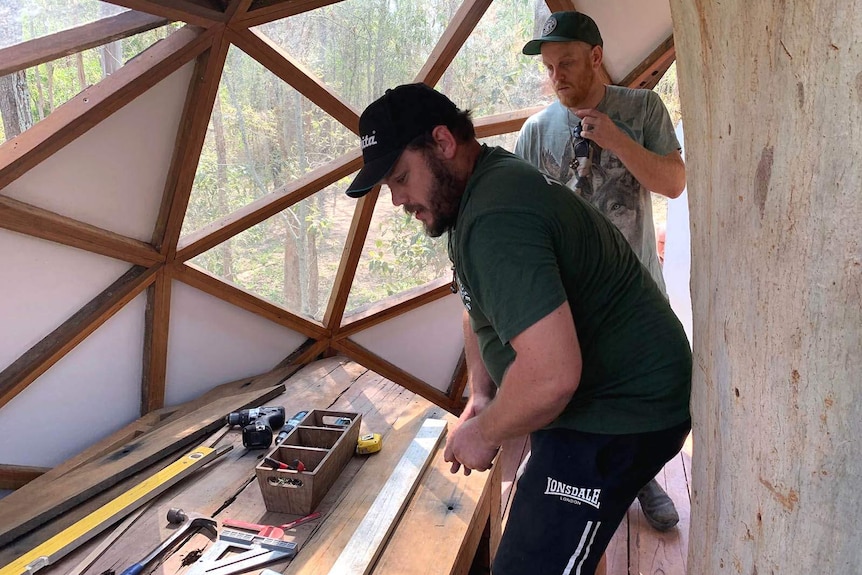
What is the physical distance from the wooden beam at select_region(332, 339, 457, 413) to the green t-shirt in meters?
3.41

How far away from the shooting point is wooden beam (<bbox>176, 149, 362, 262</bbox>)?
372cm

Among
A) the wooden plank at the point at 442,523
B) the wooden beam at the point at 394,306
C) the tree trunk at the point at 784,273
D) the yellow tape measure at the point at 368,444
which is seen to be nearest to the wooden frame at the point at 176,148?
the wooden beam at the point at 394,306

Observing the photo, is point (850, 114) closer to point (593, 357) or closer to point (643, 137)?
point (593, 357)

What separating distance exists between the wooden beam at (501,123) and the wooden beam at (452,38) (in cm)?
49

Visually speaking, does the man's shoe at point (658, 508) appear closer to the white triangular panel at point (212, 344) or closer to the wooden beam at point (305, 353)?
the wooden beam at point (305, 353)

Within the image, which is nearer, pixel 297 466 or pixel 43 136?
pixel 297 466

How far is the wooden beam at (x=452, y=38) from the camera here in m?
3.77

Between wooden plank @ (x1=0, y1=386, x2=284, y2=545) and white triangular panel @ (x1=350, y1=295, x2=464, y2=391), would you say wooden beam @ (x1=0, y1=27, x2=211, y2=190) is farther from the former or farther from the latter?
white triangular panel @ (x1=350, y1=295, x2=464, y2=391)

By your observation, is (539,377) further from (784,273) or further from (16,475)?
(16,475)

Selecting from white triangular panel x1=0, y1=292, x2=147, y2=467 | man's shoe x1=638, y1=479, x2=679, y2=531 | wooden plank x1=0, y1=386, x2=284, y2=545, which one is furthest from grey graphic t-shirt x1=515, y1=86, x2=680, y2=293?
white triangular panel x1=0, y1=292, x2=147, y2=467

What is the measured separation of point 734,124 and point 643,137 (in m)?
2.11

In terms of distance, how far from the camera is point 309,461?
2203mm

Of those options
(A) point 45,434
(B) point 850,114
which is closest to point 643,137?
(B) point 850,114

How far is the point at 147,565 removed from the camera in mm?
1801
